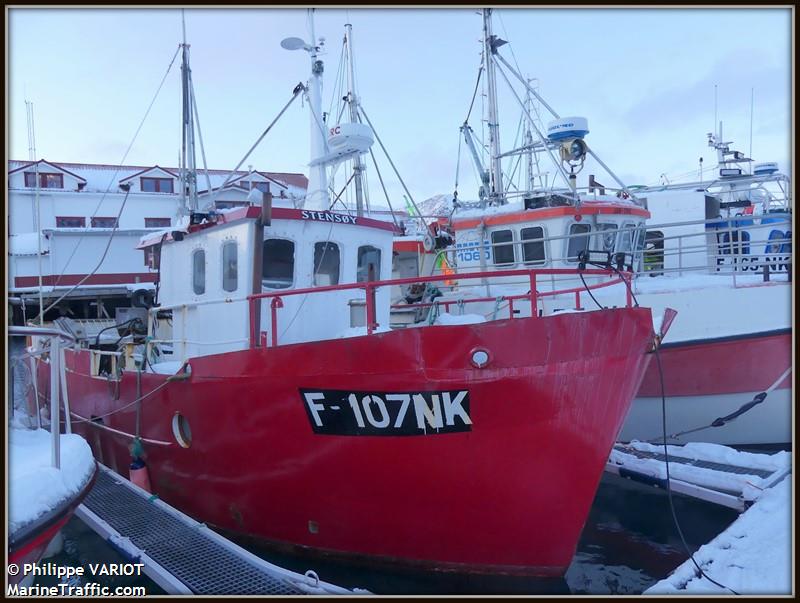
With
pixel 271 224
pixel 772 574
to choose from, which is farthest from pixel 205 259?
pixel 772 574

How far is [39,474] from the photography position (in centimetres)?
464

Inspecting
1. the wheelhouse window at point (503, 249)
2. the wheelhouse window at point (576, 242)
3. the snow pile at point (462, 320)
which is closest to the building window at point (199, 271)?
the snow pile at point (462, 320)

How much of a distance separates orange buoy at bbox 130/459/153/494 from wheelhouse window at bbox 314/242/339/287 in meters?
3.23

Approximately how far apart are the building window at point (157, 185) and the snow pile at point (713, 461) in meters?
24.5

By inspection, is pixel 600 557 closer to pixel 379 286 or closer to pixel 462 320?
pixel 462 320

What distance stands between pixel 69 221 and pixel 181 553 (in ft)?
78.0

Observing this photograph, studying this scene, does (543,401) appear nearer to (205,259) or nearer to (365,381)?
(365,381)

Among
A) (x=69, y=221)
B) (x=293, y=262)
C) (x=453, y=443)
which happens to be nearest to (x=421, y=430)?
(x=453, y=443)

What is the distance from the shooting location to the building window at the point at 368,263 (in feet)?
27.0

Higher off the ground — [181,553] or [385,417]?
[385,417]

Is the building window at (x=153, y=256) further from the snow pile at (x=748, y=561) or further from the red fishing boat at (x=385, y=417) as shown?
the snow pile at (x=748, y=561)

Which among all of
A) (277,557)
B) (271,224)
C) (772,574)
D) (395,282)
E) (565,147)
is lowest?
(277,557)

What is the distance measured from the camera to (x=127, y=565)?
587 cm

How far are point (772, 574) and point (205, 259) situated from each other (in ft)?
21.7
